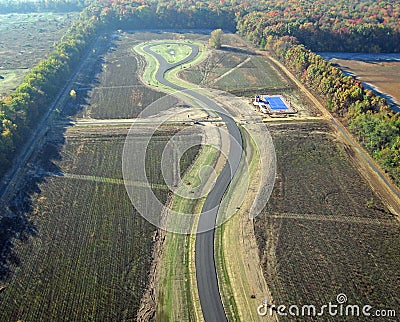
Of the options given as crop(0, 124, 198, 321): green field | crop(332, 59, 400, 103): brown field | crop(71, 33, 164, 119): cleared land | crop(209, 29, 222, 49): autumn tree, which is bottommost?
crop(0, 124, 198, 321): green field

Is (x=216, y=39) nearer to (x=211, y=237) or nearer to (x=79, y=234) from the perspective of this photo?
(x=211, y=237)

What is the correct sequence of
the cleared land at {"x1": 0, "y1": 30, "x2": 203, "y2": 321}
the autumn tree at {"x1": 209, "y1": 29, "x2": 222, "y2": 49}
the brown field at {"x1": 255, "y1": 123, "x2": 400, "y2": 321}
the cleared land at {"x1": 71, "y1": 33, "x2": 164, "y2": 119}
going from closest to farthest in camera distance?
1. the cleared land at {"x1": 0, "y1": 30, "x2": 203, "y2": 321}
2. the brown field at {"x1": 255, "y1": 123, "x2": 400, "y2": 321}
3. the cleared land at {"x1": 71, "y1": 33, "x2": 164, "y2": 119}
4. the autumn tree at {"x1": 209, "y1": 29, "x2": 222, "y2": 49}

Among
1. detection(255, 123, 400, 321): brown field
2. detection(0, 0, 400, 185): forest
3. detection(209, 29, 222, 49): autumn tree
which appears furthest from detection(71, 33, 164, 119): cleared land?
detection(255, 123, 400, 321): brown field

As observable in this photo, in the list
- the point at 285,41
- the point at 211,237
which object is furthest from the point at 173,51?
the point at 211,237

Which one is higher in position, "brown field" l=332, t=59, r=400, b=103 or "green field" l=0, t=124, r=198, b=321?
"brown field" l=332, t=59, r=400, b=103

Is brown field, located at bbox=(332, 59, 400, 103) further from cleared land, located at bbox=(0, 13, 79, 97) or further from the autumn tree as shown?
cleared land, located at bbox=(0, 13, 79, 97)

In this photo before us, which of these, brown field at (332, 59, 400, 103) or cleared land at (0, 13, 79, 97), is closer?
brown field at (332, 59, 400, 103)

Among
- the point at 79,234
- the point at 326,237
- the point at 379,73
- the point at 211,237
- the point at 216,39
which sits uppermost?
the point at 216,39

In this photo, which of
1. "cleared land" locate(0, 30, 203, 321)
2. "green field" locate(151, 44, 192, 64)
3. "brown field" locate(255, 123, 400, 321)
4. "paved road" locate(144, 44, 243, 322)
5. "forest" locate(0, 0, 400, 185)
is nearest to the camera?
"paved road" locate(144, 44, 243, 322)

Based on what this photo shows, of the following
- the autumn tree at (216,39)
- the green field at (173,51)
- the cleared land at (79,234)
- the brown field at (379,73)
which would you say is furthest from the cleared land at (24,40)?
the brown field at (379,73)
